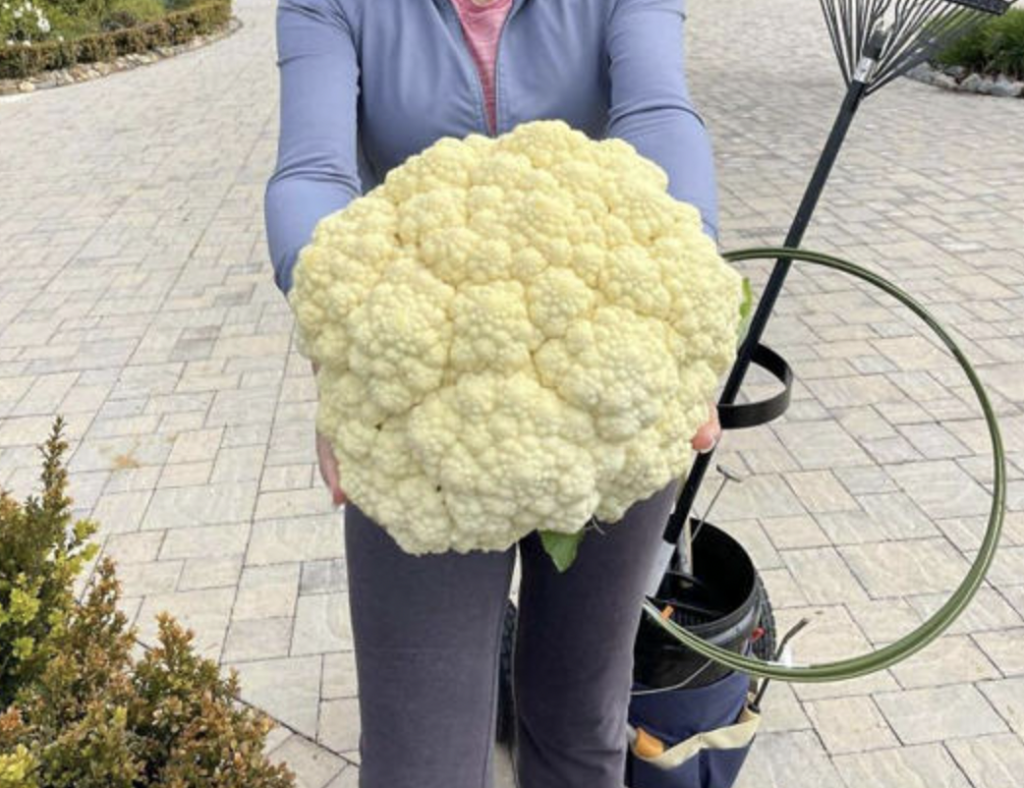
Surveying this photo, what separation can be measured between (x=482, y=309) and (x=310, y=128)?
0.42 m

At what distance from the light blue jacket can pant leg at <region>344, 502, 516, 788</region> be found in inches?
18.5

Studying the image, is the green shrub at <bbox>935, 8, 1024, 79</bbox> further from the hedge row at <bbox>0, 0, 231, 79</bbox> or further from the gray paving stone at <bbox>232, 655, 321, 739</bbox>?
the hedge row at <bbox>0, 0, 231, 79</bbox>

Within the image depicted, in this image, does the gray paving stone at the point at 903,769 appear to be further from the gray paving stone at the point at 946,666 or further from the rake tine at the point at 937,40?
the rake tine at the point at 937,40

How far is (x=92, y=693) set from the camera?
1.59 meters

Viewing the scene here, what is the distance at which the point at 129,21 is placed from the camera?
13.4 metres

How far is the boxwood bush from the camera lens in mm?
1476

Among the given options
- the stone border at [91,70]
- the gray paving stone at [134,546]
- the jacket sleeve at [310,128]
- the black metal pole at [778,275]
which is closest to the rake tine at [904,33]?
the black metal pole at [778,275]

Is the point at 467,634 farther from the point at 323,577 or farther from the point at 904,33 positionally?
the point at 323,577

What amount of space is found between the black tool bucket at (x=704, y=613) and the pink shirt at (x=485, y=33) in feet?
3.39

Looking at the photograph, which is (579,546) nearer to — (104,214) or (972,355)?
(972,355)

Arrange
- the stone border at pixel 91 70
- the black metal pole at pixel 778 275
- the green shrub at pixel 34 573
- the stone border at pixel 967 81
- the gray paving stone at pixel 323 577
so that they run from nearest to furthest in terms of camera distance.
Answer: the green shrub at pixel 34 573
the black metal pole at pixel 778 275
the gray paving stone at pixel 323 577
the stone border at pixel 967 81
the stone border at pixel 91 70

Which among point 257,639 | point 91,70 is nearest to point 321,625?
point 257,639

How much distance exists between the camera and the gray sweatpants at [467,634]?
1.27 metres

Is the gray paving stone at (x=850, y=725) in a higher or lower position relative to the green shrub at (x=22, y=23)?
higher
